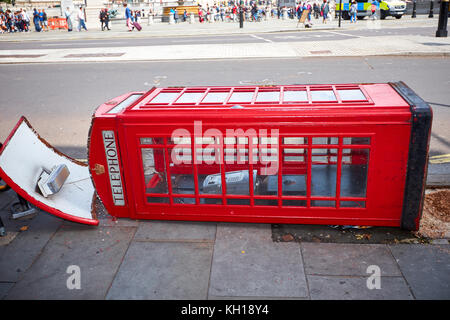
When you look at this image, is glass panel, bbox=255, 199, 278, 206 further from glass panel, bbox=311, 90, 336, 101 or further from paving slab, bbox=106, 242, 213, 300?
glass panel, bbox=311, 90, 336, 101

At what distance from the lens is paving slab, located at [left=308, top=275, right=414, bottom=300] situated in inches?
138

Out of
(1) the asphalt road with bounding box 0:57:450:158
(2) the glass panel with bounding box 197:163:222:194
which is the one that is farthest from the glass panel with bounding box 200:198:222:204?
(1) the asphalt road with bounding box 0:57:450:158

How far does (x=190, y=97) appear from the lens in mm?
4844

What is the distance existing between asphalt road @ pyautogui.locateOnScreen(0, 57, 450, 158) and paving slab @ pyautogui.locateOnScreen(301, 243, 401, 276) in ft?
11.2

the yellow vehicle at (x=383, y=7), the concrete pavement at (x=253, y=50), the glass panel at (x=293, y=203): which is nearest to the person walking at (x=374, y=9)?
the yellow vehicle at (x=383, y=7)

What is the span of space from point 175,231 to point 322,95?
92.2 inches

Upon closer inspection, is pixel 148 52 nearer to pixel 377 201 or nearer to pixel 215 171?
pixel 215 171

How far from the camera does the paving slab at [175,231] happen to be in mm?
4531

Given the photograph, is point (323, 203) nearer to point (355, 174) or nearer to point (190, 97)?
point (355, 174)

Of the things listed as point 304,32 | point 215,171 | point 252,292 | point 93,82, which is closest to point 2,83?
point 93,82

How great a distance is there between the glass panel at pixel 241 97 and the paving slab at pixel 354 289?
6.75 feet

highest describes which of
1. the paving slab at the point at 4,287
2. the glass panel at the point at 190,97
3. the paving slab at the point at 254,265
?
the glass panel at the point at 190,97

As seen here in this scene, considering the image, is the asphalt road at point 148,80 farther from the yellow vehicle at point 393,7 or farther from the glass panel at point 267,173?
the yellow vehicle at point 393,7

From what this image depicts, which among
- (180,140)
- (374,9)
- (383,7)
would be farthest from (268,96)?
(383,7)
